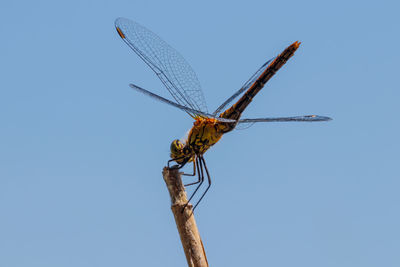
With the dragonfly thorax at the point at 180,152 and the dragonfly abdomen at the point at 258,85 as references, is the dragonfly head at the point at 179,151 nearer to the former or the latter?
the dragonfly thorax at the point at 180,152

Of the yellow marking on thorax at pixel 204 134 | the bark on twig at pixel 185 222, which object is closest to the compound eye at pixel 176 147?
the yellow marking on thorax at pixel 204 134

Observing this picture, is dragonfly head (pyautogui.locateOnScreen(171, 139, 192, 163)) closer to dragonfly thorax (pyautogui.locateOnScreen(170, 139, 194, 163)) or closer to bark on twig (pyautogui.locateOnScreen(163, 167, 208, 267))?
dragonfly thorax (pyautogui.locateOnScreen(170, 139, 194, 163))

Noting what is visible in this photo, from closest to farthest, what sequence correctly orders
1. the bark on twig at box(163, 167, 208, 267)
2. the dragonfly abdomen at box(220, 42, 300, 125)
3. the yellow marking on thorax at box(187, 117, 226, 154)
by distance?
the bark on twig at box(163, 167, 208, 267) < the yellow marking on thorax at box(187, 117, 226, 154) < the dragonfly abdomen at box(220, 42, 300, 125)

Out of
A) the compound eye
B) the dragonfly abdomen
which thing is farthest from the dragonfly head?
the dragonfly abdomen

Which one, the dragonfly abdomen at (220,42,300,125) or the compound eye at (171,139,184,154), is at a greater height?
the dragonfly abdomen at (220,42,300,125)

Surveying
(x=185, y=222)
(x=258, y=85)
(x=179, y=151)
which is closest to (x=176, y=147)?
(x=179, y=151)

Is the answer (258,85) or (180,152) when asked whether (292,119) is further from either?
(180,152)

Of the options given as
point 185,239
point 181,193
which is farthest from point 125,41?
point 185,239

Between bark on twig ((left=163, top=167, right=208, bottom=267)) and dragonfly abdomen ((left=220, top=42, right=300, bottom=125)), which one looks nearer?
bark on twig ((left=163, top=167, right=208, bottom=267))
